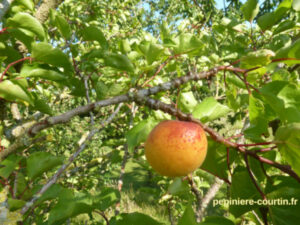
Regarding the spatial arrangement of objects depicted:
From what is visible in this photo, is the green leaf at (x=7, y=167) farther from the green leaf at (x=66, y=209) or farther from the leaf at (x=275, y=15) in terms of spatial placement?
the leaf at (x=275, y=15)

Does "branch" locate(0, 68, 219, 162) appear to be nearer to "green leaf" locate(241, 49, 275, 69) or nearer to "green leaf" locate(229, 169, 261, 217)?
"green leaf" locate(241, 49, 275, 69)

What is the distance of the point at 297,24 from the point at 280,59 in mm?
598

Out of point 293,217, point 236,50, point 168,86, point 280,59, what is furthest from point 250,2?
point 293,217

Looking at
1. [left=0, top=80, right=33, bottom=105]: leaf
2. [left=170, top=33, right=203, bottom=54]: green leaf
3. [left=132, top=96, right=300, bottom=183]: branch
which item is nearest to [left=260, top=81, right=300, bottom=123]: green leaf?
[left=132, top=96, right=300, bottom=183]: branch

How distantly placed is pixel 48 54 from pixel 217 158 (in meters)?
0.79

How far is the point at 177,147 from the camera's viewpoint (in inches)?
27.8

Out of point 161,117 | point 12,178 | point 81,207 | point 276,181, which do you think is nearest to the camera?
point 276,181

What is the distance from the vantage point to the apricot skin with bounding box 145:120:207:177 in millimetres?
696

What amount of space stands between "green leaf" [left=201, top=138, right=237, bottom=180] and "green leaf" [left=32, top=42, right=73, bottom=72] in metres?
0.68

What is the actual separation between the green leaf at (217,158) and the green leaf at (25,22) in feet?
2.74

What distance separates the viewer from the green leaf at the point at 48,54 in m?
0.97

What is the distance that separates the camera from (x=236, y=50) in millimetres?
1359

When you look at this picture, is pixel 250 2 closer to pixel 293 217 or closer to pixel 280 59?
pixel 280 59

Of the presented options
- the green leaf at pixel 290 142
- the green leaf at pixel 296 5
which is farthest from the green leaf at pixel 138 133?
the green leaf at pixel 296 5
